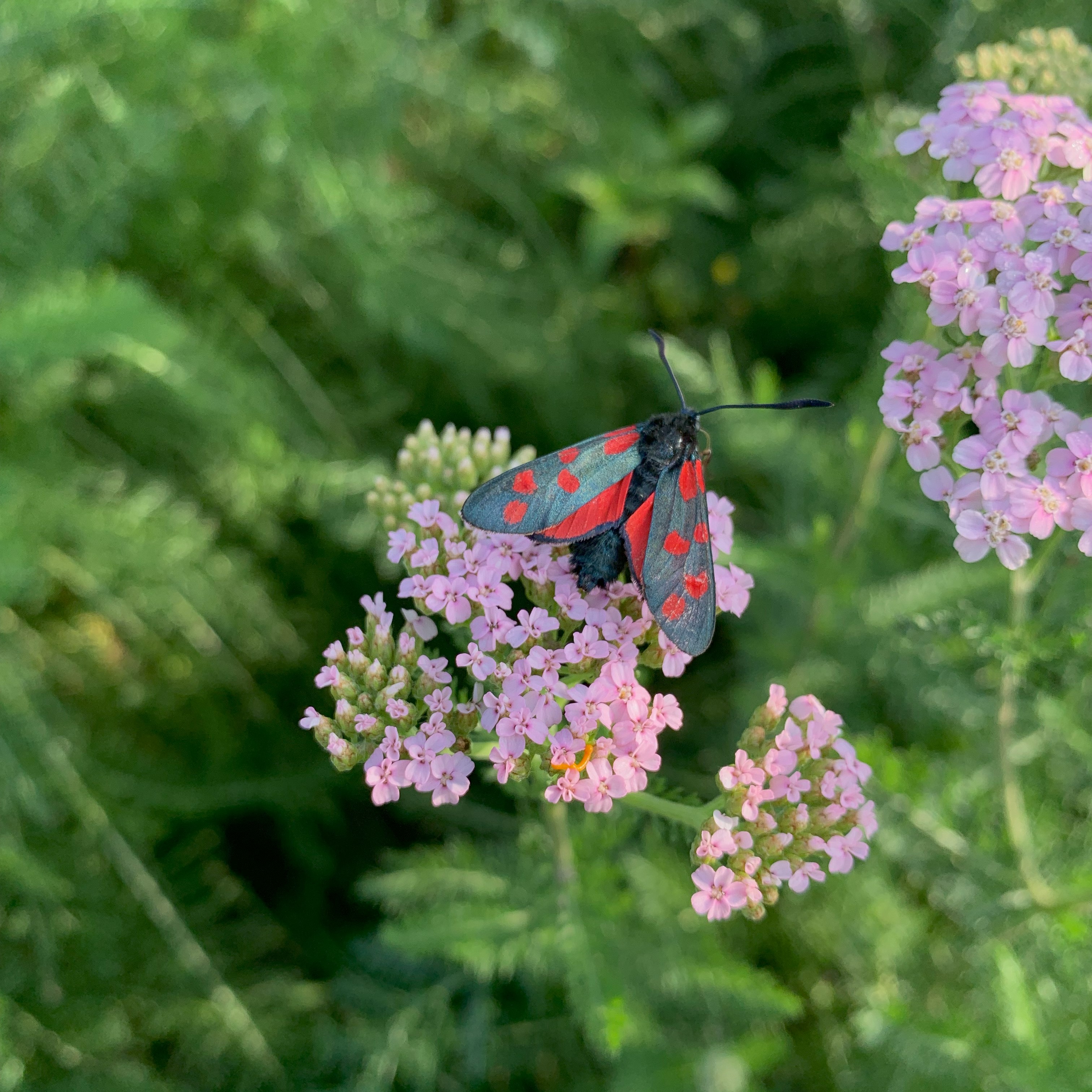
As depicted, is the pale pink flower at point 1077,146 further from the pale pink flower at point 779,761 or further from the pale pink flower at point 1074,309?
the pale pink flower at point 779,761

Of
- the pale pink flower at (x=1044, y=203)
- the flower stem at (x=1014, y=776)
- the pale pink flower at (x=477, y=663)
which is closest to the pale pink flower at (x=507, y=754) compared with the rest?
the pale pink flower at (x=477, y=663)

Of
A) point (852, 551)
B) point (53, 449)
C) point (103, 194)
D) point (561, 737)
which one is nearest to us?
point (561, 737)

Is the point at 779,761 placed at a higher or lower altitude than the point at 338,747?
lower

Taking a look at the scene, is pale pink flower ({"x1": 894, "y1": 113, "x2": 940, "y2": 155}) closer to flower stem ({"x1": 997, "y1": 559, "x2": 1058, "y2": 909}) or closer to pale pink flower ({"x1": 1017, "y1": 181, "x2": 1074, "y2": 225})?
pale pink flower ({"x1": 1017, "y1": 181, "x2": 1074, "y2": 225})

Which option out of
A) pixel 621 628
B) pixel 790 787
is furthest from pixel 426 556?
pixel 790 787

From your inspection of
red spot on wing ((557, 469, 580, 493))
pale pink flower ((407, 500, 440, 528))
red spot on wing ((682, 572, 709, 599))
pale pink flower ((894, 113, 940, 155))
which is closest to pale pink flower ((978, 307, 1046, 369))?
pale pink flower ((894, 113, 940, 155))

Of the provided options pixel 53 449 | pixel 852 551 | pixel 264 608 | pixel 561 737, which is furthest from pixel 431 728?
pixel 53 449

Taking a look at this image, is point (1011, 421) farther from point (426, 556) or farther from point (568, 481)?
point (426, 556)

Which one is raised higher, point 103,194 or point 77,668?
point 103,194

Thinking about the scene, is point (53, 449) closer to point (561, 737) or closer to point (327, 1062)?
point (327, 1062)
